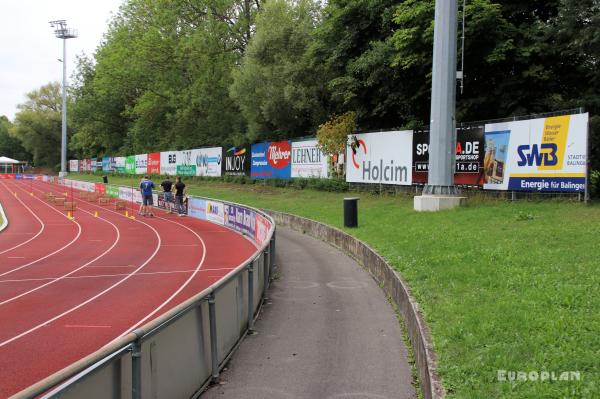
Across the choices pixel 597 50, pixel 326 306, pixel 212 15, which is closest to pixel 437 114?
pixel 597 50

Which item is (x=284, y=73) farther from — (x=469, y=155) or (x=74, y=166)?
(x=74, y=166)

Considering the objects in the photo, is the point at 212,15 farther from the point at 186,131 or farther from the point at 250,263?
the point at 250,263

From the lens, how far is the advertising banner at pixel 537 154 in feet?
52.9

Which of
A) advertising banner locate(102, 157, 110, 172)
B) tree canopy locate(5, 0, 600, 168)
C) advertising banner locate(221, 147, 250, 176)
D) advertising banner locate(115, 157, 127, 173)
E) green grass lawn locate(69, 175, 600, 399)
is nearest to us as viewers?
green grass lawn locate(69, 175, 600, 399)

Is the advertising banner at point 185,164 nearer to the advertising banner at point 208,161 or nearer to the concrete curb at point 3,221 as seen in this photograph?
the advertising banner at point 208,161

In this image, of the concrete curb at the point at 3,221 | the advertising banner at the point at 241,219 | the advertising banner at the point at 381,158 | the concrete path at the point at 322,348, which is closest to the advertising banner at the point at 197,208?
the advertising banner at the point at 241,219

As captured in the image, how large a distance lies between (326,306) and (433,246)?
3.25 m

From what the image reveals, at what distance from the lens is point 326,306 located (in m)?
9.50

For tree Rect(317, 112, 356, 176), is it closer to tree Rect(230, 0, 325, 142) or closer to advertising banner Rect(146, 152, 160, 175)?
tree Rect(230, 0, 325, 142)


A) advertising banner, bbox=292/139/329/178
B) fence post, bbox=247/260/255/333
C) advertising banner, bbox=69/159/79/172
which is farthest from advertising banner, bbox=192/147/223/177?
advertising banner, bbox=69/159/79/172

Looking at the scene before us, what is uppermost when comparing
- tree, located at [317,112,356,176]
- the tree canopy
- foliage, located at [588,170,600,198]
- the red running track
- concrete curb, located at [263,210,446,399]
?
the tree canopy

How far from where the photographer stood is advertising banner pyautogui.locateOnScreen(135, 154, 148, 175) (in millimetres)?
60622

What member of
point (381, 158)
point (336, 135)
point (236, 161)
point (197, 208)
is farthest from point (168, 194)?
point (381, 158)

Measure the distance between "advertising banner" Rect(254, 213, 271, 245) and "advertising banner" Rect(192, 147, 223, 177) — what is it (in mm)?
25387
